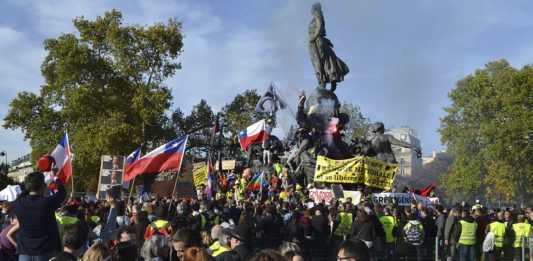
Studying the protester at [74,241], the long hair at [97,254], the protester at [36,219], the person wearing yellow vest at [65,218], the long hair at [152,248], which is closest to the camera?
the long hair at [97,254]

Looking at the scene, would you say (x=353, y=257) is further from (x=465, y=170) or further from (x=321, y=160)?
(x=465, y=170)

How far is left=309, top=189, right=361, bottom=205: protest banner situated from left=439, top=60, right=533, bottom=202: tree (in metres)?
37.1

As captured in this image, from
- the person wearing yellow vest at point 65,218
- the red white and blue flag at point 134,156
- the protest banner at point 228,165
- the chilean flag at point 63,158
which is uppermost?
the protest banner at point 228,165

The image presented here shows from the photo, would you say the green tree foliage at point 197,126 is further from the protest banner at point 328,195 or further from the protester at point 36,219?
the protester at point 36,219

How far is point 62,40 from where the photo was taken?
47438 mm

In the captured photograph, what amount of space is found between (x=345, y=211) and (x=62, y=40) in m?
36.1

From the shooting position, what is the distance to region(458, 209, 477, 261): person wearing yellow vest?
1612 centimetres

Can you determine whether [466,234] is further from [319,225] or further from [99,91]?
[99,91]

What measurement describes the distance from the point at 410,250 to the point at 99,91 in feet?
115

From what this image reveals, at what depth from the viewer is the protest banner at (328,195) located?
2164cm

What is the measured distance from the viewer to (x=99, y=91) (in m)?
47.2

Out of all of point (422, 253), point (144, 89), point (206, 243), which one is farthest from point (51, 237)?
point (144, 89)

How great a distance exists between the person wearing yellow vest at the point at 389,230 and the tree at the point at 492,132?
143 feet

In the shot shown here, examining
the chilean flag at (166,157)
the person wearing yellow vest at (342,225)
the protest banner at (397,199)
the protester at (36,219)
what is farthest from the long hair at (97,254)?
the protest banner at (397,199)
